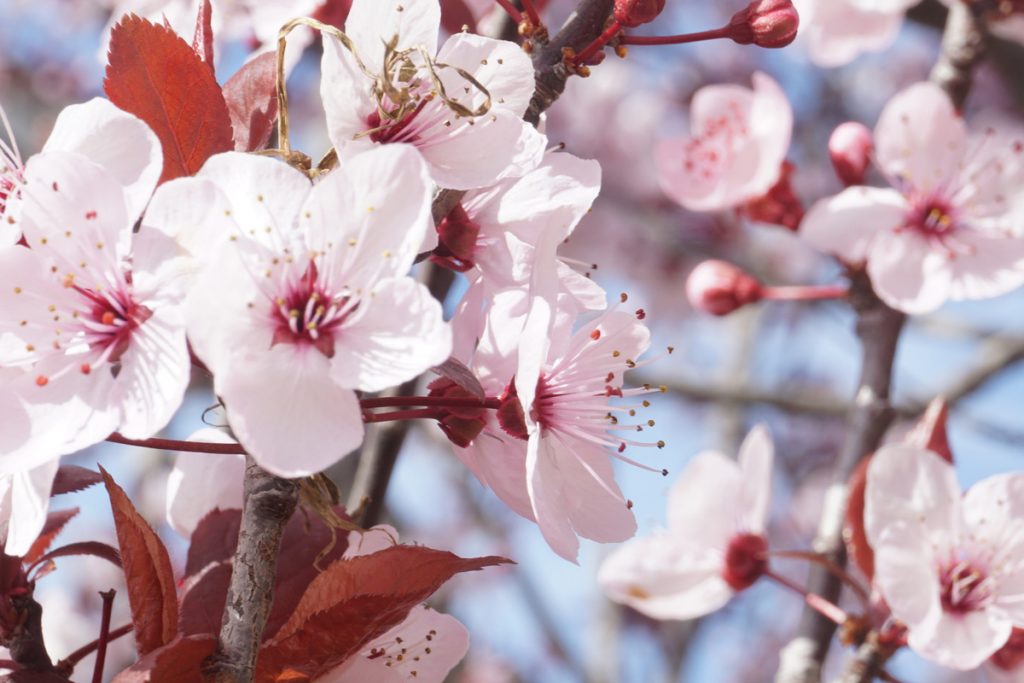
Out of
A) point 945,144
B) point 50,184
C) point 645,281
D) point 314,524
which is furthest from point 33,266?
point 645,281

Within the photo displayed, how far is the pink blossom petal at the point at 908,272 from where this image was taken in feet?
5.34

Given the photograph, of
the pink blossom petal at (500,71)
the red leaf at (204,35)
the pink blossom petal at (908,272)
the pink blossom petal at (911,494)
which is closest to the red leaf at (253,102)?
the red leaf at (204,35)

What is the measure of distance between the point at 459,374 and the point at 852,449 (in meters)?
1.12

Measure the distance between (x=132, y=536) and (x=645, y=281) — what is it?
12.6 ft

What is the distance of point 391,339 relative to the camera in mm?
667

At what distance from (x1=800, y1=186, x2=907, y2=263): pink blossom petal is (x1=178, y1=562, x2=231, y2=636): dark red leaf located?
3.69ft

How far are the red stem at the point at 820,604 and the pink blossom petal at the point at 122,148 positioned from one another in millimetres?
1104

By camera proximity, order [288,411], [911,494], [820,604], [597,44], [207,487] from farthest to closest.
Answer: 1. [820,604]
2. [911,494]
3. [207,487]
4. [597,44]
5. [288,411]

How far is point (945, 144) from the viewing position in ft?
5.73

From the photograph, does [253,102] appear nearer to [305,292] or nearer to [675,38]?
[305,292]

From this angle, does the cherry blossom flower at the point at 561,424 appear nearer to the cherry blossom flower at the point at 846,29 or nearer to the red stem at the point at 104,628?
the red stem at the point at 104,628

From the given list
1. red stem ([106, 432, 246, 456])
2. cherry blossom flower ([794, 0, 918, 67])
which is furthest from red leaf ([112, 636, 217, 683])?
cherry blossom flower ([794, 0, 918, 67])

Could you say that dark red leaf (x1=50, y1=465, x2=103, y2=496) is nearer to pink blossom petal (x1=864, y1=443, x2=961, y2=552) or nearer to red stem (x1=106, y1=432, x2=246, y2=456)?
→ red stem (x1=106, y1=432, x2=246, y2=456)

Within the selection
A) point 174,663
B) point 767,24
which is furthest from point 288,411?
point 767,24
